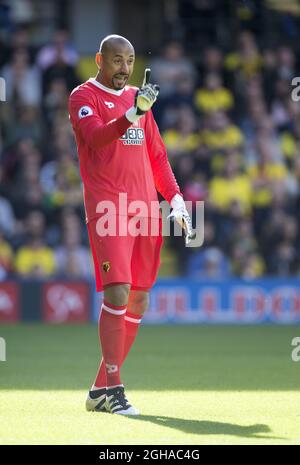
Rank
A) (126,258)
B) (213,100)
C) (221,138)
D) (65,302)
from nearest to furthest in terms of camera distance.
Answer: (126,258) < (65,302) < (221,138) < (213,100)

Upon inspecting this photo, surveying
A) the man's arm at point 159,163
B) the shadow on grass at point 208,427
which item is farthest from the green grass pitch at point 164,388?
the man's arm at point 159,163

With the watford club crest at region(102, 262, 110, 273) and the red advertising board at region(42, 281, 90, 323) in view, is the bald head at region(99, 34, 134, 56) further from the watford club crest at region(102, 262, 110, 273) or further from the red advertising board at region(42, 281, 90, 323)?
the red advertising board at region(42, 281, 90, 323)

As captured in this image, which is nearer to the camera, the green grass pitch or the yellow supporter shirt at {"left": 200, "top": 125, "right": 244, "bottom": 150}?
the green grass pitch

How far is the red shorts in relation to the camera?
688 cm

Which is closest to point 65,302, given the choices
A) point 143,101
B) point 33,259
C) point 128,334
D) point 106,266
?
point 33,259

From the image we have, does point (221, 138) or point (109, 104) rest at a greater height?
point (109, 104)

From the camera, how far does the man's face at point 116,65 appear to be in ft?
22.9

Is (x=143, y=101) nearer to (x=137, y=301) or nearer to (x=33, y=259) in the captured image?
(x=137, y=301)

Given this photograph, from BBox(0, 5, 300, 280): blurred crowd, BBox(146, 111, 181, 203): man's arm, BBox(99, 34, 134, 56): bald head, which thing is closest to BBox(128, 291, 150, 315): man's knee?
BBox(146, 111, 181, 203): man's arm

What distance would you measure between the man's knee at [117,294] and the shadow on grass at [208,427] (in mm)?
747

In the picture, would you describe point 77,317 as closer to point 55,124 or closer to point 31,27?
point 55,124

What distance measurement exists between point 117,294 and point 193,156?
27.4ft

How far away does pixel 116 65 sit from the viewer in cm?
702

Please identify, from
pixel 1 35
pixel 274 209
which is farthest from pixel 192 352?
pixel 1 35
